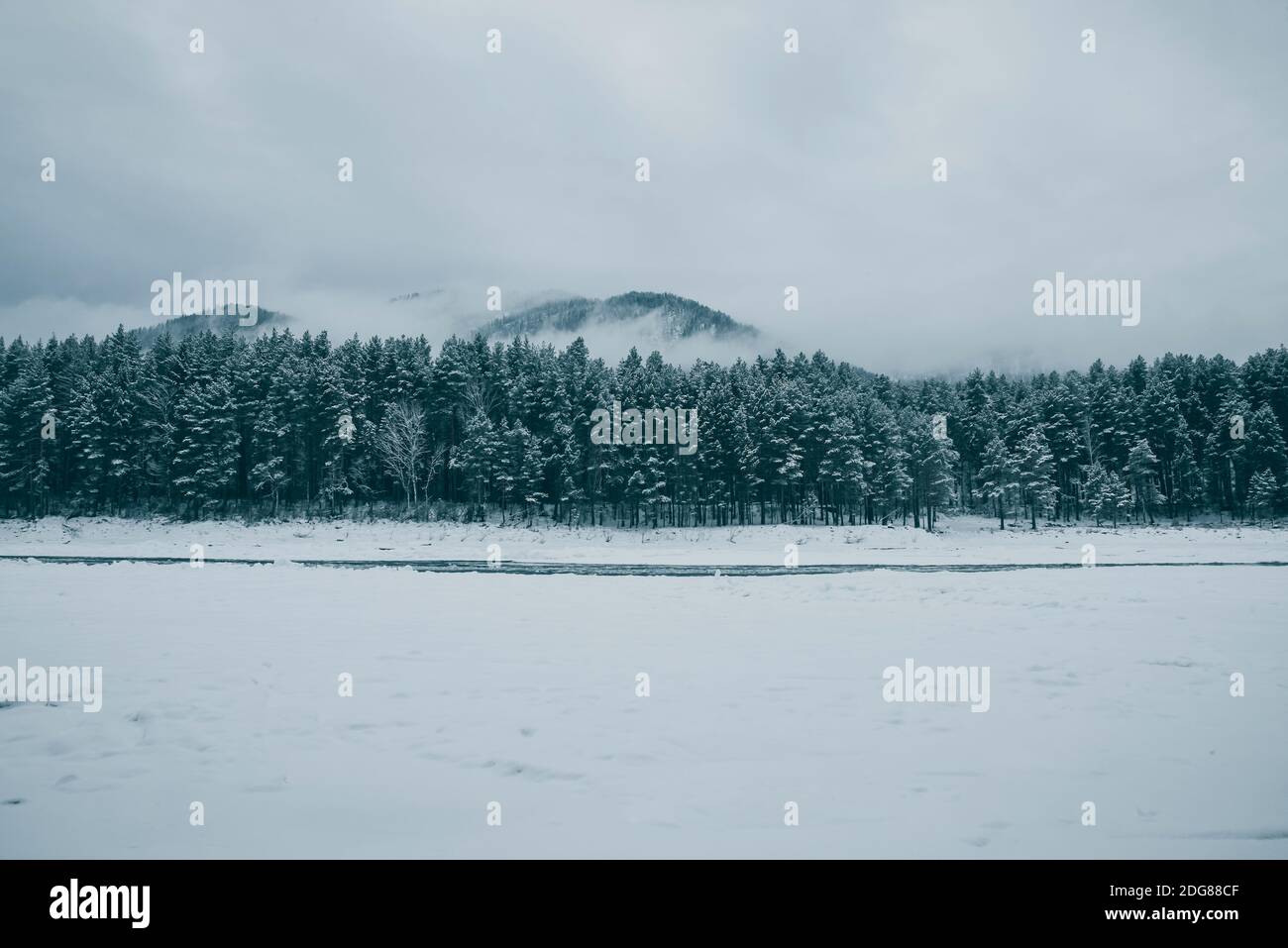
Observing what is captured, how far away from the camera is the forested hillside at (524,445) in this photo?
6041 cm

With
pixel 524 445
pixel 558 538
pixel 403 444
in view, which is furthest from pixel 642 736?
pixel 403 444

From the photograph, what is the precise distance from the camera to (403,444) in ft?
201

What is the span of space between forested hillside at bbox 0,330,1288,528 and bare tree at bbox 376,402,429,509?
29 cm

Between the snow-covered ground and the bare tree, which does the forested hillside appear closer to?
the bare tree

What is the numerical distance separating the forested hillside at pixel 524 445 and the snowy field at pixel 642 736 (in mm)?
47326

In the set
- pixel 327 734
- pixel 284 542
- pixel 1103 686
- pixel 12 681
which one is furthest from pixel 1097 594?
pixel 284 542

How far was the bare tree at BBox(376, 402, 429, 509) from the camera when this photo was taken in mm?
59125

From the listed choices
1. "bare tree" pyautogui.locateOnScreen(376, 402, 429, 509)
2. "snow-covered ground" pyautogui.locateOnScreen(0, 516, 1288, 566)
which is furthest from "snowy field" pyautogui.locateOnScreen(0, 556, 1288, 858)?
"bare tree" pyautogui.locateOnScreen(376, 402, 429, 509)

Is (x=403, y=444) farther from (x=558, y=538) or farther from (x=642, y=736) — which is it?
(x=642, y=736)

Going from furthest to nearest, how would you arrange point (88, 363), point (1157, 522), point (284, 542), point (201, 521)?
point (88, 363) → point (1157, 522) → point (201, 521) → point (284, 542)

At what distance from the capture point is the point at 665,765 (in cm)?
551

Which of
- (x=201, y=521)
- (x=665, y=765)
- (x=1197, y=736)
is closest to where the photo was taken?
(x=665, y=765)

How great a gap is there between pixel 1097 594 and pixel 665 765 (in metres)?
14.1
